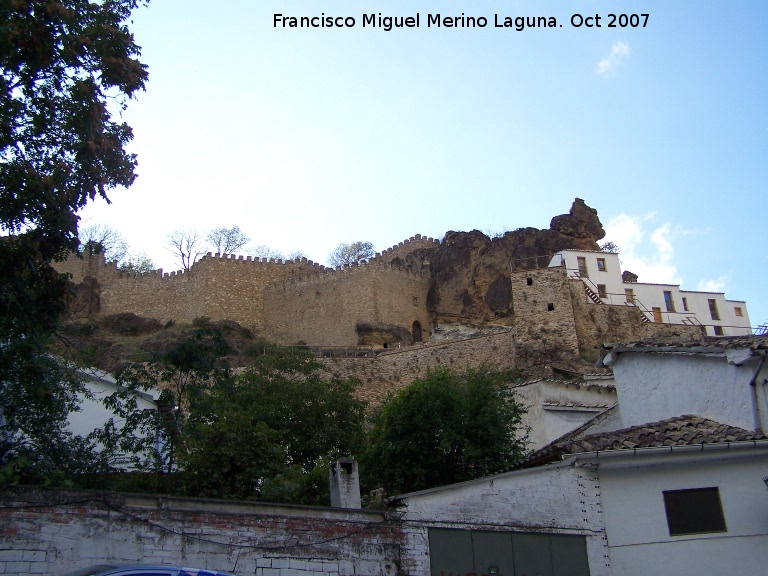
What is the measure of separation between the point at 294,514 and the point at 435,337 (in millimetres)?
35541

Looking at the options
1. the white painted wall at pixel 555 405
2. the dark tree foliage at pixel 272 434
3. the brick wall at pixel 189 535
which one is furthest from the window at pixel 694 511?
the white painted wall at pixel 555 405

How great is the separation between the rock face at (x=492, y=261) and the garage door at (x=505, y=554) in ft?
108

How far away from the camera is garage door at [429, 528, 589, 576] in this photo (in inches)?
505

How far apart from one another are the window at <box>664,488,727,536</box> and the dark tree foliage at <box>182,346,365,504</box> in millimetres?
7045

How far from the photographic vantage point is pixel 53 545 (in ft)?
34.7

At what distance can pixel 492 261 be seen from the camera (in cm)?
4906

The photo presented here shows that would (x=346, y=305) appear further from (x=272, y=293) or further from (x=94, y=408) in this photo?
(x=94, y=408)

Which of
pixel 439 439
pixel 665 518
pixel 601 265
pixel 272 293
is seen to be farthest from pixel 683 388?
pixel 272 293

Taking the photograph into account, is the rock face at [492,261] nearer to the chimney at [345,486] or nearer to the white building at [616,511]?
the white building at [616,511]

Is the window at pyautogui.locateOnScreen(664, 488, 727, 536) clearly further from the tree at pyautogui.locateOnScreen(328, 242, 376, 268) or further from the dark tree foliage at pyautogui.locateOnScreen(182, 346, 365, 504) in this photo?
the tree at pyautogui.locateOnScreen(328, 242, 376, 268)

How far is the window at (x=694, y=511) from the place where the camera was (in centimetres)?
1398

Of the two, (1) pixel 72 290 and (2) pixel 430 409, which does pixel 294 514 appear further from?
(2) pixel 430 409

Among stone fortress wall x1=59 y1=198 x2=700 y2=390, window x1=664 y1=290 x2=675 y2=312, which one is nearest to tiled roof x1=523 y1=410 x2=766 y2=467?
stone fortress wall x1=59 y1=198 x2=700 y2=390

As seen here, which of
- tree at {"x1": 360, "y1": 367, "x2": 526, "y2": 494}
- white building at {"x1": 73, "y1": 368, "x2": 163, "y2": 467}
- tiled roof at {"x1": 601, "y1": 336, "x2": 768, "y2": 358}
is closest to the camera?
tiled roof at {"x1": 601, "y1": 336, "x2": 768, "y2": 358}
